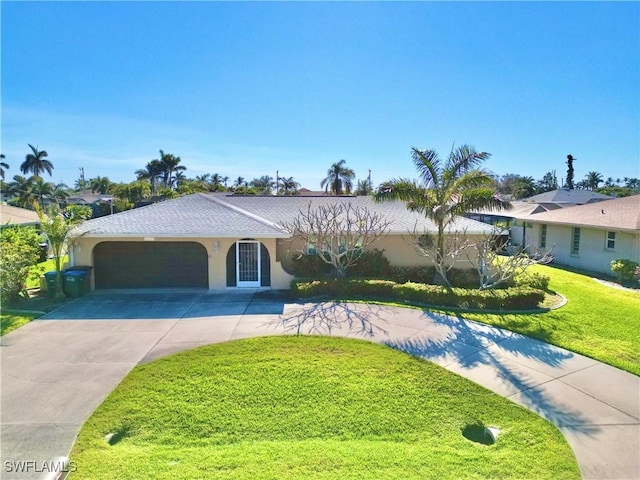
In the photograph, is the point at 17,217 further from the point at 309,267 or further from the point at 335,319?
the point at 335,319

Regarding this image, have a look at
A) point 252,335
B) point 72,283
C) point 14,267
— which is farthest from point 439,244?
point 14,267

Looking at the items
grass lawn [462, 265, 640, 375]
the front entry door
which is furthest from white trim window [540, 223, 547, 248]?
the front entry door

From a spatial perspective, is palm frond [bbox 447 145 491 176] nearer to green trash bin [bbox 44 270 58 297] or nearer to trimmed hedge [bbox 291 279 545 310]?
trimmed hedge [bbox 291 279 545 310]

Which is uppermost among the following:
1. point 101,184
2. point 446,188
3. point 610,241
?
point 101,184

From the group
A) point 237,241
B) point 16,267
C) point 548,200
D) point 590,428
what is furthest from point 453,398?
point 548,200

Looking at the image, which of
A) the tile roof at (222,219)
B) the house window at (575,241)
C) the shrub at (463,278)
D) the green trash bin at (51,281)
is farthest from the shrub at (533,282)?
the green trash bin at (51,281)

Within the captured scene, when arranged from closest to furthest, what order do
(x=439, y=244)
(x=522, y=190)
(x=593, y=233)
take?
(x=439, y=244), (x=593, y=233), (x=522, y=190)

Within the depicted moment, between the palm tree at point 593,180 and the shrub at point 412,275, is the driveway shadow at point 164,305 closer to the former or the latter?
the shrub at point 412,275
